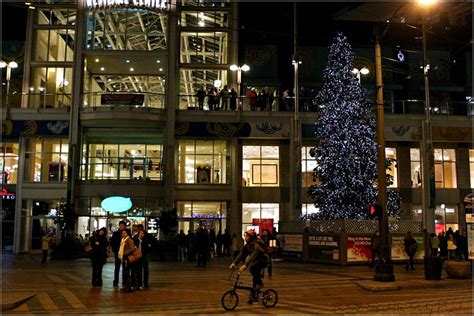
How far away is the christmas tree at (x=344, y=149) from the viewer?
30.2 metres

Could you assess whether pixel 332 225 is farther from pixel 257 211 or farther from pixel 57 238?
pixel 57 238

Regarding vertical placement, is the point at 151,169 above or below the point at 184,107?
below

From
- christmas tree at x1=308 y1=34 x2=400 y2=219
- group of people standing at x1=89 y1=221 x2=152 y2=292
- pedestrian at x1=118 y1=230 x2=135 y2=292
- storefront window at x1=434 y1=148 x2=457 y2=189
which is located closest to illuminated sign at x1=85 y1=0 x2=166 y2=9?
christmas tree at x1=308 y1=34 x2=400 y2=219

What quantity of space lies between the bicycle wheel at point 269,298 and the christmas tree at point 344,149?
58.0 feet

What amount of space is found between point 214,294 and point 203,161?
893 inches

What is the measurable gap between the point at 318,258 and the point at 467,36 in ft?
77.8

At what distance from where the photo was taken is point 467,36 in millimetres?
40750

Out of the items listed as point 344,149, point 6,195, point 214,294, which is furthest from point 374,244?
point 6,195

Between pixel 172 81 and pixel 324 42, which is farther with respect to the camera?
pixel 324 42

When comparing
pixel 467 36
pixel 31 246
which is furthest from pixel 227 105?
pixel 467 36

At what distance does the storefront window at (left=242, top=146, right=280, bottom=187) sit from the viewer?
3816 centimetres

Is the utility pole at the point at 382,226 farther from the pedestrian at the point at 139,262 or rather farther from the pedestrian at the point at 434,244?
the pedestrian at the point at 434,244

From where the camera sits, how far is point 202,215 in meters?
37.2

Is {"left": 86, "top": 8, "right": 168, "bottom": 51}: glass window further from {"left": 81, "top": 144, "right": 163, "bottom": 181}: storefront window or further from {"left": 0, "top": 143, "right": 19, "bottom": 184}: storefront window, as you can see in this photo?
{"left": 0, "top": 143, "right": 19, "bottom": 184}: storefront window
